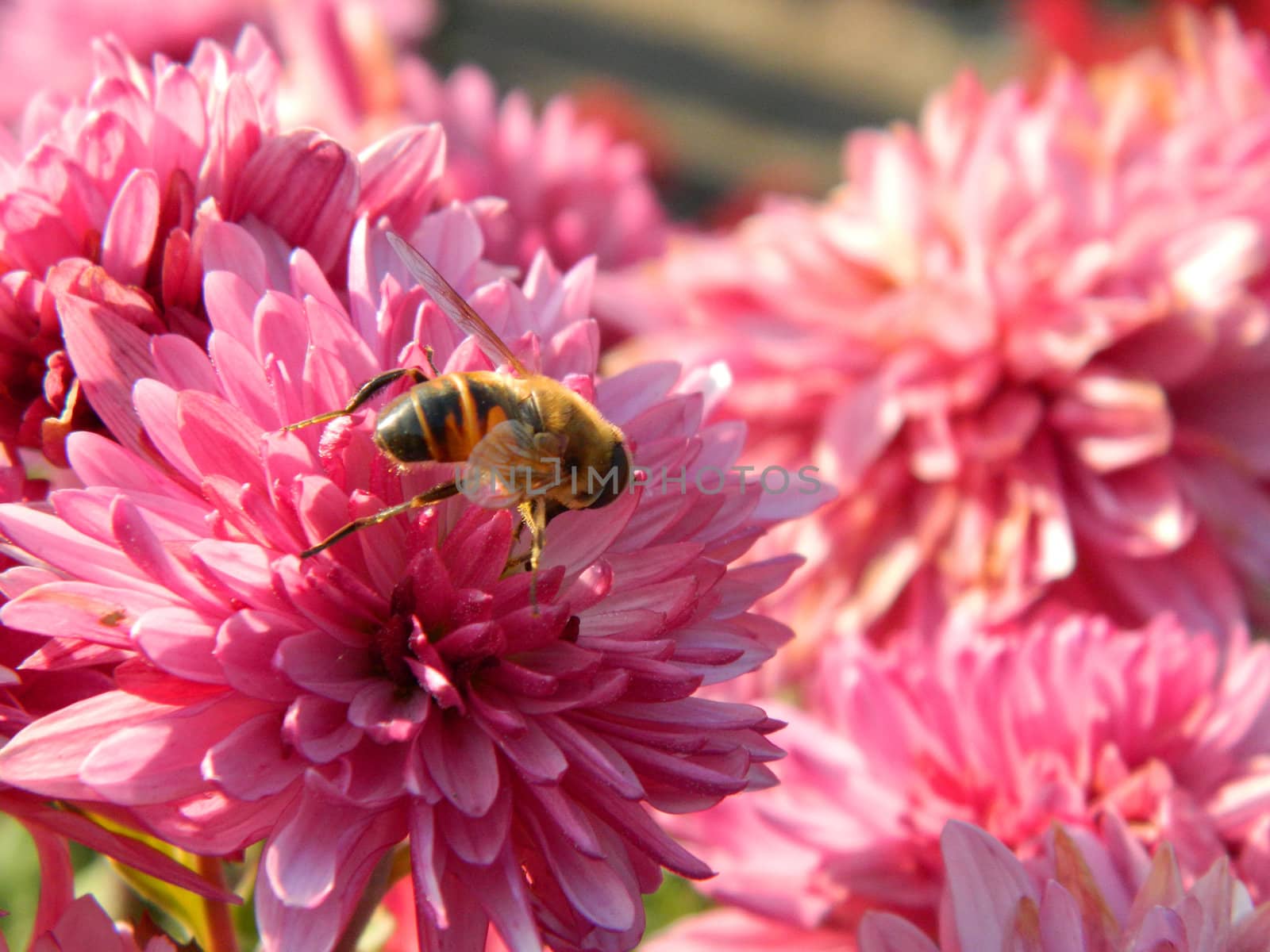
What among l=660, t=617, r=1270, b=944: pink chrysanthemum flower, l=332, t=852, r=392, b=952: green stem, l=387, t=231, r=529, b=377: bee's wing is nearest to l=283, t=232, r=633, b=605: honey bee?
l=387, t=231, r=529, b=377: bee's wing

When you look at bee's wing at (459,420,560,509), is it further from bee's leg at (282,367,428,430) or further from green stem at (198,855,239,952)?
green stem at (198,855,239,952)

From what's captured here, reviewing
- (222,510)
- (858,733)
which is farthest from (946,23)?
(222,510)

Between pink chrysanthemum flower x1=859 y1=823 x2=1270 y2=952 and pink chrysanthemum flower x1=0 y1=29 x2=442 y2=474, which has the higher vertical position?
pink chrysanthemum flower x1=0 y1=29 x2=442 y2=474

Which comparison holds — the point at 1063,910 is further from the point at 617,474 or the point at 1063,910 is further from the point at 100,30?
the point at 100,30

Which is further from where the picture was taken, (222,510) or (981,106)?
(981,106)

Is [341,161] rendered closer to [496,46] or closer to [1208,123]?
[1208,123]

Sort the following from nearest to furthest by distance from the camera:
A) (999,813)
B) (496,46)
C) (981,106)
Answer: (999,813)
(981,106)
(496,46)

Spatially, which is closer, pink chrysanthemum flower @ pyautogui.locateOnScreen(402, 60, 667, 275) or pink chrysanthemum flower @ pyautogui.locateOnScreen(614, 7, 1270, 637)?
pink chrysanthemum flower @ pyautogui.locateOnScreen(614, 7, 1270, 637)
